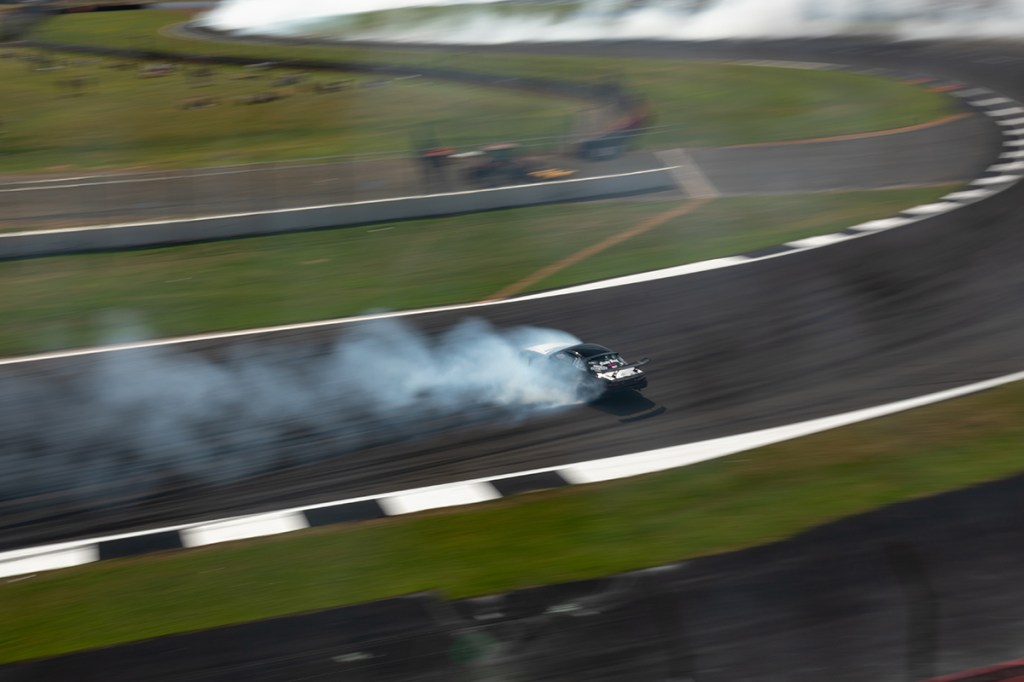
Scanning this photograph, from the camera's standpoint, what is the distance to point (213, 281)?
20344 millimetres

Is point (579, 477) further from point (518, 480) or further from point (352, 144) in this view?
point (352, 144)

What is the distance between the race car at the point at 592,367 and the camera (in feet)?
45.3

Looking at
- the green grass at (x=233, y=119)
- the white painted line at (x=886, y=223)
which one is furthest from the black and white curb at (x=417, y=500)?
the green grass at (x=233, y=119)

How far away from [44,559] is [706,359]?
864cm

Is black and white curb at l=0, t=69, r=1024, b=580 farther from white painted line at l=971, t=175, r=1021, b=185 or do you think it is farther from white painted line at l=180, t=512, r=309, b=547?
white painted line at l=971, t=175, r=1021, b=185

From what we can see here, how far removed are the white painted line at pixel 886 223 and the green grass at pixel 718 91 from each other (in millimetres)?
8442

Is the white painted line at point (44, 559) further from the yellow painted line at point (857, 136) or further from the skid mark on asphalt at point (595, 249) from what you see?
the yellow painted line at point (857, 136)

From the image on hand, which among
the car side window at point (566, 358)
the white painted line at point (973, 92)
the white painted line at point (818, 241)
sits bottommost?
the white painted line at point (818, 241)

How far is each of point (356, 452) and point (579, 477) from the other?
8.83ft

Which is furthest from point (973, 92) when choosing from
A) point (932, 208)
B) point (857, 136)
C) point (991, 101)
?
point (932, 208)

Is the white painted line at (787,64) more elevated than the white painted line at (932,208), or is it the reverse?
the white painted line at (787,64)

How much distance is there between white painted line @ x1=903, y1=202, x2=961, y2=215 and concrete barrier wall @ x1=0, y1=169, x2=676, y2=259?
5522mm

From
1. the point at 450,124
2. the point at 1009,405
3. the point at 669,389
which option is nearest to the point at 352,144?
the point at 450,124

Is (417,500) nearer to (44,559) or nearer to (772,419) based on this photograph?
(44,559)
